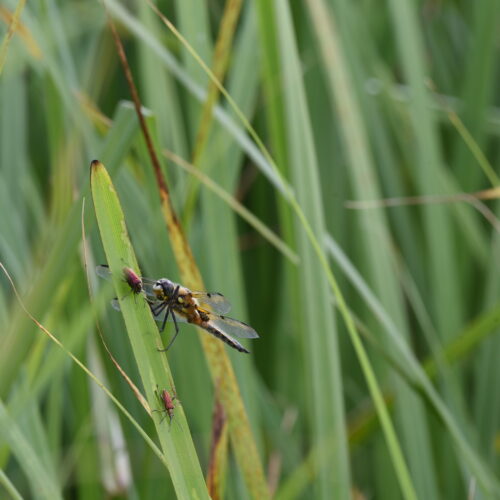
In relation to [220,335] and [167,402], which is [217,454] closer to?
[220,335]

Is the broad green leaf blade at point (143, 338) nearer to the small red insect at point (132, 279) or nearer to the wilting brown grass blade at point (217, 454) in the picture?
the small red insect at point (132, 279)

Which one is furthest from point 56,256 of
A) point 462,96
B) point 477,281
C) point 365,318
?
point 477,281

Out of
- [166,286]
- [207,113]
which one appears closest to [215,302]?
[166,286]

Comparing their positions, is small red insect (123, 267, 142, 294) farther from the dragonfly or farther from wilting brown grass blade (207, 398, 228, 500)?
wilting brown grass blade (207, 398, 228, 500)

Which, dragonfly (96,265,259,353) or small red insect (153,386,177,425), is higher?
small red insect (153,386,177,425)

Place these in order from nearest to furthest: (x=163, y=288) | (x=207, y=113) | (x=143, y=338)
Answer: (x=143, y=338)
(x=163, y=288)
(x=207, y=113)

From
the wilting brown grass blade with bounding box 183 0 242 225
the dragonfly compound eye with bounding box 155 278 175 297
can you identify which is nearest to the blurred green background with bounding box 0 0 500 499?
the wilting brown grass blade with bounding box 183 0 242 225

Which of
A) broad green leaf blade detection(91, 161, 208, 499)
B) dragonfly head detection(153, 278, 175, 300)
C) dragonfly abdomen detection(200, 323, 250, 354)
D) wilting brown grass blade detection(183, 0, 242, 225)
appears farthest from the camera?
wilting brown grass blade detection(183, 0, 242, 225)
